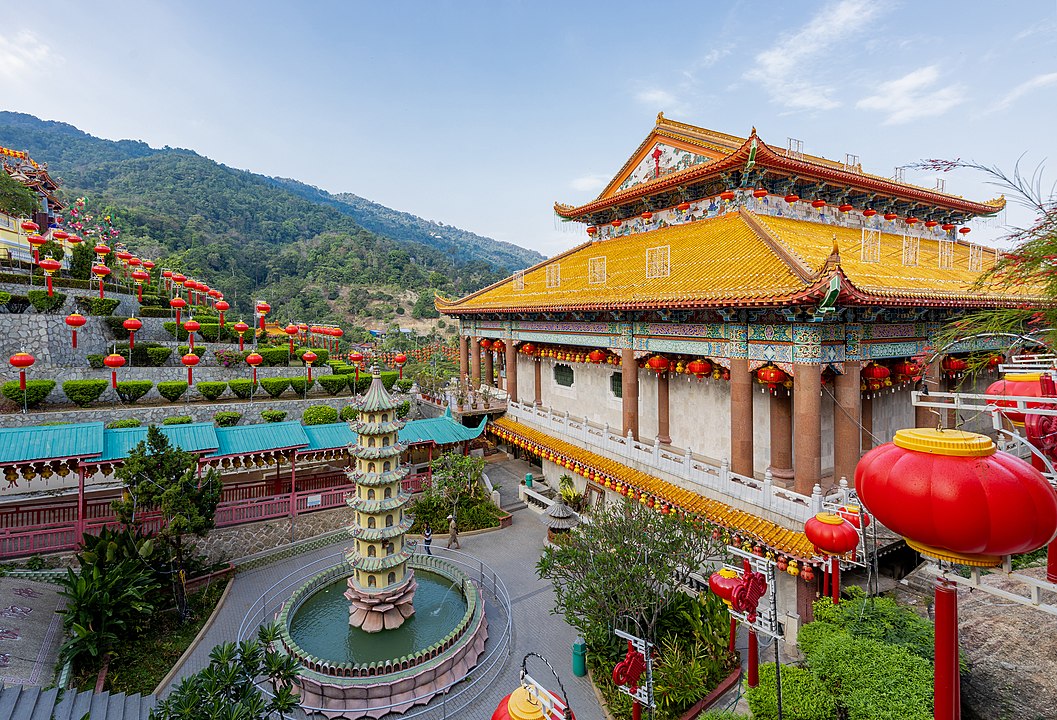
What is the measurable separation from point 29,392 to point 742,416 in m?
25.6

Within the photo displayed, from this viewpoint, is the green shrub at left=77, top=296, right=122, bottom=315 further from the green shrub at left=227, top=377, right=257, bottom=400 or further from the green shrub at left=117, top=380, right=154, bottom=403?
the green shrub at left=227, top=377, right=257, bottom=400

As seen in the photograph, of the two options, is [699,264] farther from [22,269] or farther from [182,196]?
[182,196]

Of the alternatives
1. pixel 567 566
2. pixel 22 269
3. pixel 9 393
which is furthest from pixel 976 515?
pixel 22 269

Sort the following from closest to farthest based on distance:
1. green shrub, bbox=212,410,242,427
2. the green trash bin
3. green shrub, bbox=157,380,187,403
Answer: the green trash bin < green shrub, bbox=212,410,242,427 < green shrub, bbox=157,380,187,403

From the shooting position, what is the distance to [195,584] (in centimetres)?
1377

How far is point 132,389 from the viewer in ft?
72.3

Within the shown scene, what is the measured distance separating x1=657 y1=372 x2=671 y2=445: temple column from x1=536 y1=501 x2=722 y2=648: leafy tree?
5.55 metres

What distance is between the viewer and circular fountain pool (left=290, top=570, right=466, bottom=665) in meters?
11.0

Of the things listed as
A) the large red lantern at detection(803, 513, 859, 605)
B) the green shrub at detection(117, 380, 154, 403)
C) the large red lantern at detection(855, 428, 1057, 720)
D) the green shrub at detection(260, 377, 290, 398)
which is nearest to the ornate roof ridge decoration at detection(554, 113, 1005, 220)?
the large red lantern at detection(803, 513, 859, 605)

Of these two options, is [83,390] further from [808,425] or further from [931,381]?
[931,381]

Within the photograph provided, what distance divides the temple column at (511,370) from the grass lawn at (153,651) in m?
13.4

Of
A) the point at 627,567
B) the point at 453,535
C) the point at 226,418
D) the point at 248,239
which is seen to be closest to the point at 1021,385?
the point at 627,567

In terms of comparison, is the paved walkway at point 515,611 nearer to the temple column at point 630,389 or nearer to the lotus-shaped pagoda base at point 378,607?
the lotus-shaped pagoda base at point 378,607

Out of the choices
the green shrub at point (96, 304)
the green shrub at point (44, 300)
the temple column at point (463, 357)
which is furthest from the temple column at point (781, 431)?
the green shrub at point (96, 304)
